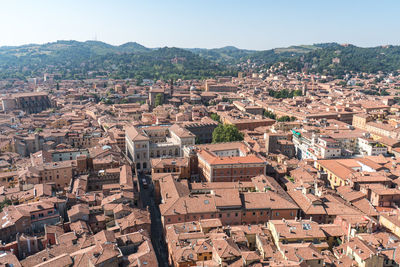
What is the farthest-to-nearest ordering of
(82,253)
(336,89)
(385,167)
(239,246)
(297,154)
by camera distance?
(336,89), (297,154), (385,167), (239,246), (82,253)

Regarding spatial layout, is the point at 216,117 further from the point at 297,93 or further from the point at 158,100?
the point at 297,93

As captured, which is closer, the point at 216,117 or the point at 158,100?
the point at 216,117

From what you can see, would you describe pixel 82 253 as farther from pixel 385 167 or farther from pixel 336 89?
pixel 336 89

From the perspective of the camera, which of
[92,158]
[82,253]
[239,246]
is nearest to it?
[82,253]

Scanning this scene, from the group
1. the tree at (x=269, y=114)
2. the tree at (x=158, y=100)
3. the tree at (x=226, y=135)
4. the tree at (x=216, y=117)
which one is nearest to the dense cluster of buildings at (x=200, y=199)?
the tree at (x=226, y=135)

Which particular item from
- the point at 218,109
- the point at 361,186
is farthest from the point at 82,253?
the point at 218,109

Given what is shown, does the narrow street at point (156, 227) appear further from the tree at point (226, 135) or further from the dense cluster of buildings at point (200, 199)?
the tree at point (226, 135)

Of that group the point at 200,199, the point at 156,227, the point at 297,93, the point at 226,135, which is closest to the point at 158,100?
the point at 226,135
